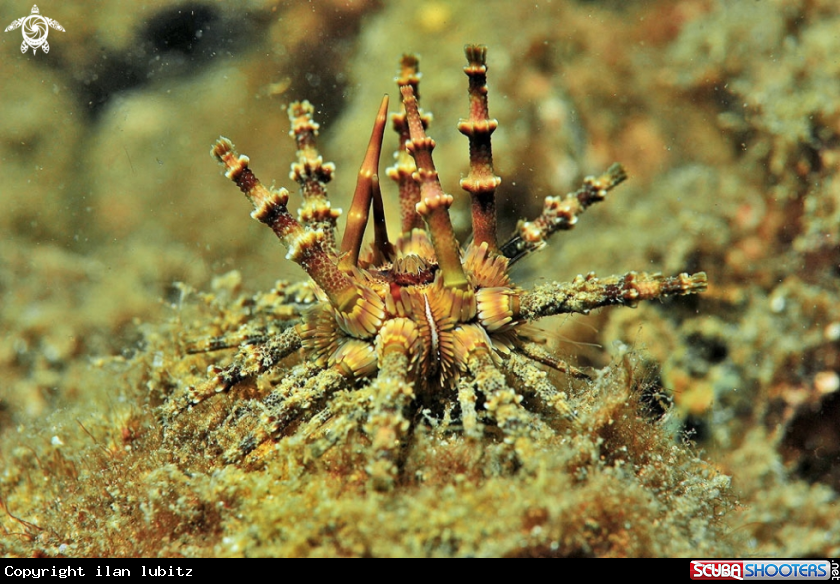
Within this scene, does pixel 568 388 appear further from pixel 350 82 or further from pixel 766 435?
pixel 350 82

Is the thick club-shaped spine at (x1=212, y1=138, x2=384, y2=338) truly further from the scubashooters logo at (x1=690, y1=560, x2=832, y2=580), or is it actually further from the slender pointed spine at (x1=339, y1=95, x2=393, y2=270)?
the scubashooters logo at (x1=690, y1=560, x2=832, y2=580)

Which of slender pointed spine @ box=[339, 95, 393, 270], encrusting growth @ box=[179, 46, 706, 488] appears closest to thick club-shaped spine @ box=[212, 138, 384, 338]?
encrusting growth @ box=[179, 46, 706, 488]

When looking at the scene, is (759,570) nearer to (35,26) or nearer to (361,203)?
A: (361,203)

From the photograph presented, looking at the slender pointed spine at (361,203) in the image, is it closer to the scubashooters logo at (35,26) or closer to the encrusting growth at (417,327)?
the encrusting growth at (417,327)

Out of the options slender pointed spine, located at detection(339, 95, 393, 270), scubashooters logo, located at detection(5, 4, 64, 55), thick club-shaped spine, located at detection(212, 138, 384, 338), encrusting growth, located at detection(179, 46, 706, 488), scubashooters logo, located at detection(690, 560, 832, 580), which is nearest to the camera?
scubashooters logo, located at detection(690, 560, 832, 580)

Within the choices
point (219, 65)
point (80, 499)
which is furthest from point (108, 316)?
point (80, 499)

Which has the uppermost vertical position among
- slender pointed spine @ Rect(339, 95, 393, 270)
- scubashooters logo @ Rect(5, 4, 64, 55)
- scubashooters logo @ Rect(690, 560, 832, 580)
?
scubashooters logo @ Rect(5, 4, 64, 55)

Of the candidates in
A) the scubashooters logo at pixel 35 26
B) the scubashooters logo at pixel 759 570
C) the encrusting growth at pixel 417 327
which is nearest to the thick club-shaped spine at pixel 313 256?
the encrusting growth at pixel 417 327

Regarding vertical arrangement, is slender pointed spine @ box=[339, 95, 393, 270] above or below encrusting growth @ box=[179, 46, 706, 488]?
above
